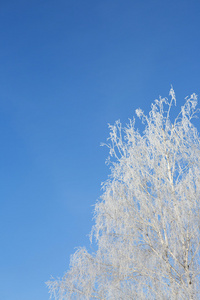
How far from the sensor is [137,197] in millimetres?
8516

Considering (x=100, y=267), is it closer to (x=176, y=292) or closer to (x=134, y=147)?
(x=176, y=292)

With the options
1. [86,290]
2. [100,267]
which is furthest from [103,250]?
[86,290]

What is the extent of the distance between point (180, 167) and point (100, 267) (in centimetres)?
294

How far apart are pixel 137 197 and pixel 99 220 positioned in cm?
106

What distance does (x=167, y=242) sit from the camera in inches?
310

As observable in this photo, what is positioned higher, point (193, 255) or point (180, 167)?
point (180, 167)

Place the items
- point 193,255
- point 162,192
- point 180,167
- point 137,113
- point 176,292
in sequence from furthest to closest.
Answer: point 137,113, point 180,167, point 162,192, point 193,255, point 176,292

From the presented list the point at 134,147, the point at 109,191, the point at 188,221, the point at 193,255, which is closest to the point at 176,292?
the point at 193,255

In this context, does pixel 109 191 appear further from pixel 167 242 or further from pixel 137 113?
pixel 137 113

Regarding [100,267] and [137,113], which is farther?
[137,113]

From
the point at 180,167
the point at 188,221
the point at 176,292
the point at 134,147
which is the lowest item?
the point at 176,292

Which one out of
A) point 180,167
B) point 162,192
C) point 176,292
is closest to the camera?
point 176,292

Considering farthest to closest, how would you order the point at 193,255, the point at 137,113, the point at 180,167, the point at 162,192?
the point at 137,113, the point at 180,167, the point at 162,192, the point at 193,255

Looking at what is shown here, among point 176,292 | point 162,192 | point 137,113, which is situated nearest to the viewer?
point 176,292
